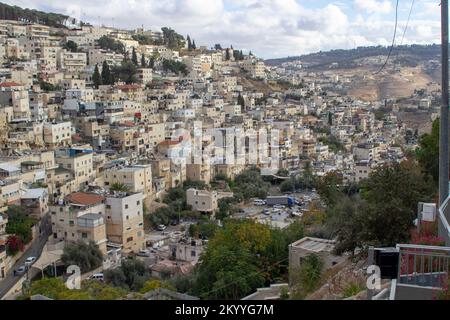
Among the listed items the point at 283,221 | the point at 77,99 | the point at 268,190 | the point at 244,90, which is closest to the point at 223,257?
the point at 283,221

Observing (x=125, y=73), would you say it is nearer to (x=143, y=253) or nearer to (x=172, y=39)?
(x=172, y=39)

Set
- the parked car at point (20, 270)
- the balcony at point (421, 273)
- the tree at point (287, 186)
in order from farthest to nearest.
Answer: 1. the tree at point (287, 186)
2. the parked car at point (20, 270)
3. the balcony at point (421, 273)

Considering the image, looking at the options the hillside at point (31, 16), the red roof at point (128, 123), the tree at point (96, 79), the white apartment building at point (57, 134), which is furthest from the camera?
the hillside at point (31, 16)

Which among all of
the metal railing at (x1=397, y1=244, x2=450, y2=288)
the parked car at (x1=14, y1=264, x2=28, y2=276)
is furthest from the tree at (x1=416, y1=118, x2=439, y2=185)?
the parked car at (x1=14, y1=264, x2=28, y2=276)

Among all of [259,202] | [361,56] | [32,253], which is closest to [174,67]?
[259,202]

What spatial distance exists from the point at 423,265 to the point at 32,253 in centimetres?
1478

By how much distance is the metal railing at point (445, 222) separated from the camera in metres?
5.53

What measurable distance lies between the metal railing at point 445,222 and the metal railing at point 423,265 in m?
0.66

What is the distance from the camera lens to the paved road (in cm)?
1488

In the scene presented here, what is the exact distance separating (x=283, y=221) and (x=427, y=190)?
12.3 m

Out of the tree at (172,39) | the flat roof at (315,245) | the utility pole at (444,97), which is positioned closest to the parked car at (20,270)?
the flat roof at (315,245)

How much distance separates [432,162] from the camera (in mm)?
13062

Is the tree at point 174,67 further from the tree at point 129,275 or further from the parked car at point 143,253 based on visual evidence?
the tree at point 129,275

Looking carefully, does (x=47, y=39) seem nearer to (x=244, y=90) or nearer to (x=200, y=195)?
(x=244, y=90)
